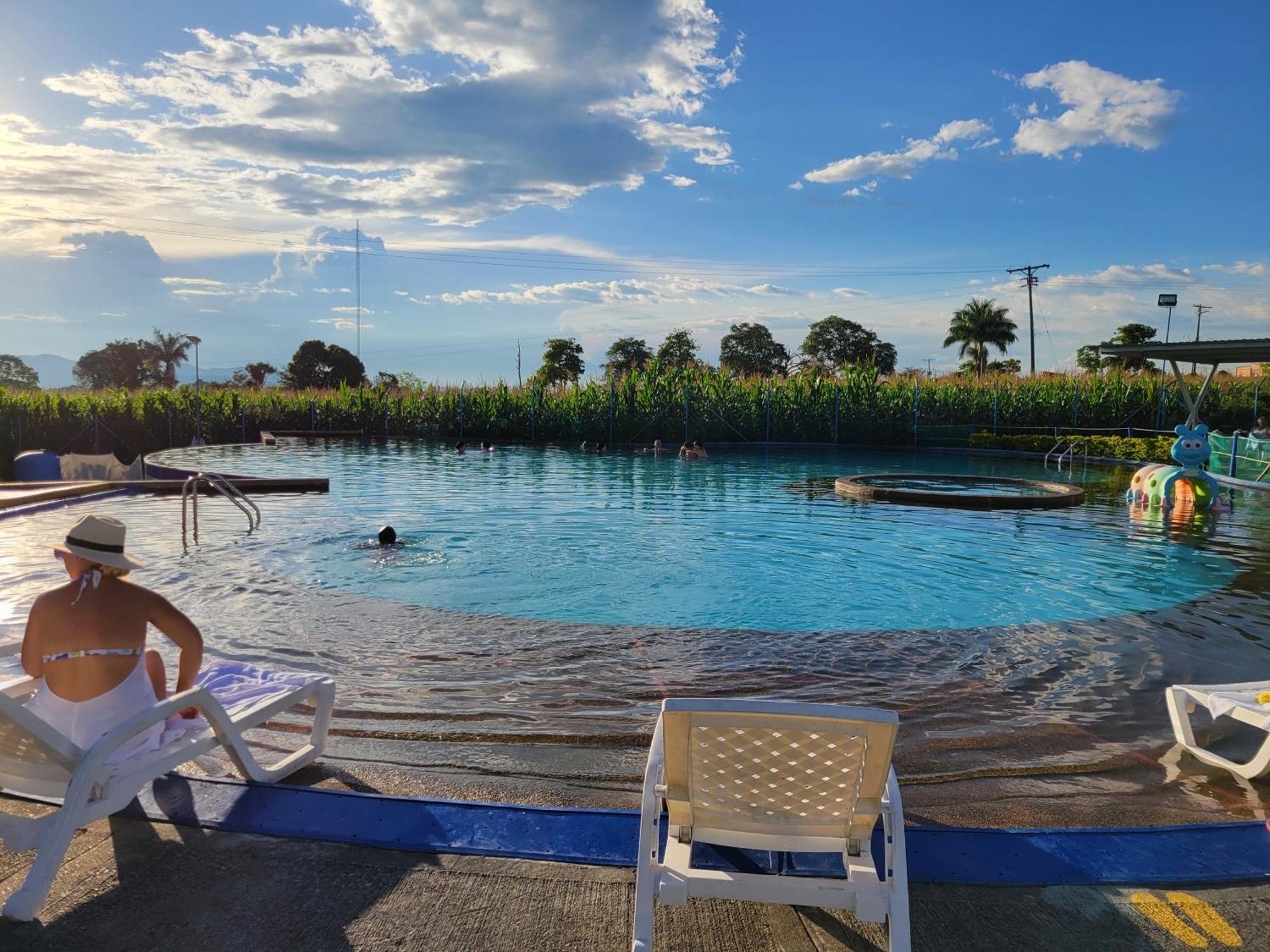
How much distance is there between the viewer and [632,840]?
11.1 feet

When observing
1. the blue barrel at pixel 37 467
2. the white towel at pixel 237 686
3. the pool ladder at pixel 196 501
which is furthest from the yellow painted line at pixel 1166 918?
the blue barrel at pixel 37 467

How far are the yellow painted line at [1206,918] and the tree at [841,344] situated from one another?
86966mm

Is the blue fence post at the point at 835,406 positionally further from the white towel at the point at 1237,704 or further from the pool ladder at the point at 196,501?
the white towel at the point at 1237,704

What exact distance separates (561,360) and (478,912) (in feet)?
283

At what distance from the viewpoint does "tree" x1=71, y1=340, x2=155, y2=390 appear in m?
103

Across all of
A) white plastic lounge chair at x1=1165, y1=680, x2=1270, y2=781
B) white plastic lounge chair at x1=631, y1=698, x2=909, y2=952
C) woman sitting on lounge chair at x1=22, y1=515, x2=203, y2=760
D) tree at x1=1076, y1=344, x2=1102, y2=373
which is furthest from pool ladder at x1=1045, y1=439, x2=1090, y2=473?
tree at x1=1076, y1=344, x2=1102, y2=373

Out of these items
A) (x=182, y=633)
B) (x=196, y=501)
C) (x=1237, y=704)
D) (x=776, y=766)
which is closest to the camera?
(x=776, y=766)

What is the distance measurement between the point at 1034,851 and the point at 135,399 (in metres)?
39.7

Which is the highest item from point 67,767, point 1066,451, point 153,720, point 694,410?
point 694,410

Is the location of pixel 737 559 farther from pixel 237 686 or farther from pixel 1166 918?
pixel 1166 918

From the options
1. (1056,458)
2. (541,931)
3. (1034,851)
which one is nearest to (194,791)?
(541,931)

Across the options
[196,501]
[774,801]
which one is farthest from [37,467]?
[774,801]

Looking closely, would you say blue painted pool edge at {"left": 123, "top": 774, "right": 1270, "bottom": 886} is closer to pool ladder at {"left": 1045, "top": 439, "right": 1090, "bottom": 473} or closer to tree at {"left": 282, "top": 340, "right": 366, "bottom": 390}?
pool ladder at {"left": 1045, "top": 439, "right": 1090, "bottom": 473}

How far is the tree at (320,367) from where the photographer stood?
283 ft
